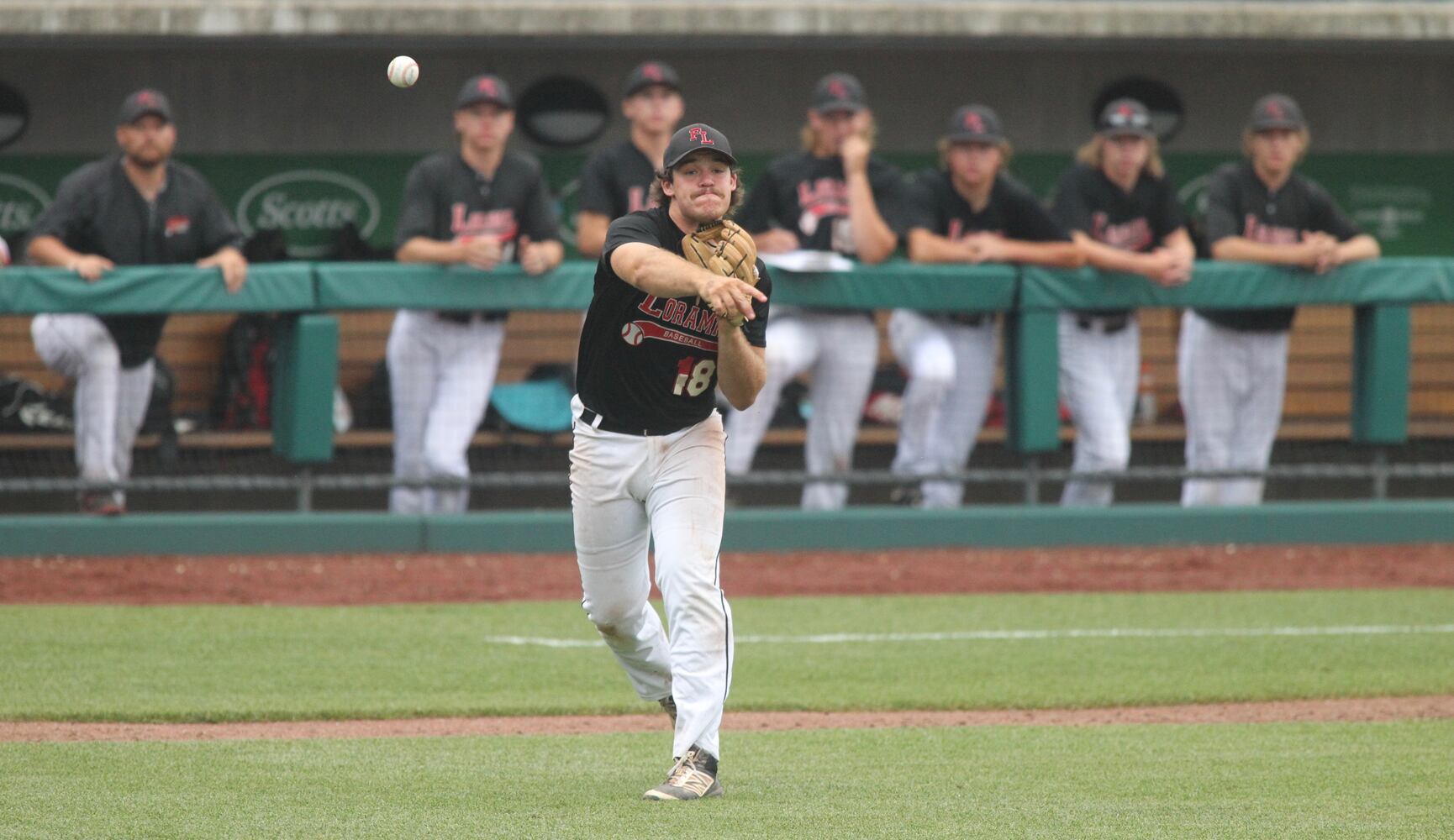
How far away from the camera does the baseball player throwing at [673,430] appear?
467 cm

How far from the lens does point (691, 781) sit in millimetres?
4574

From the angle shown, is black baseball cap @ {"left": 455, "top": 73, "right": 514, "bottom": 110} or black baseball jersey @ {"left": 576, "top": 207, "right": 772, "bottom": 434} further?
black baseball cap @ {"left": 455, "top": 73, "right": 514, "bottom": 110}

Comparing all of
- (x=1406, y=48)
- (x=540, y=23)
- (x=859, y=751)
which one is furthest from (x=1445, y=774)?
(x=1406, y=48)

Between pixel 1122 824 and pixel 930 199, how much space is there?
18.1ft

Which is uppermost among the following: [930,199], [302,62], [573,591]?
[302,62]

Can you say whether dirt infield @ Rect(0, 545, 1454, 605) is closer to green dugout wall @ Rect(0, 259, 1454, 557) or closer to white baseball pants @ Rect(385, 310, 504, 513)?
green dugout wall @ Rect(0, 259, 1454, 557)

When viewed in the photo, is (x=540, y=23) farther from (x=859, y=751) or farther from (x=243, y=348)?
(x=859, y=751)

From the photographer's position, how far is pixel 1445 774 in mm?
4941

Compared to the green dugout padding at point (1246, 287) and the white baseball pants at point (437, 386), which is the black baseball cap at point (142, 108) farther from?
the green dugout padding at point (1246, 287)

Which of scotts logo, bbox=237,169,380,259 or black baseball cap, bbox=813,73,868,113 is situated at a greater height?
black baseball cap, bbox=813,73,868,113

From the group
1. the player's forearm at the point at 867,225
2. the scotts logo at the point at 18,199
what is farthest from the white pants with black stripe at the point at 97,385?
the scotts logo at the point at 18,199

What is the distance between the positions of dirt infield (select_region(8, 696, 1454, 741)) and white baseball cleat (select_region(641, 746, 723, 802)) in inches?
45.0

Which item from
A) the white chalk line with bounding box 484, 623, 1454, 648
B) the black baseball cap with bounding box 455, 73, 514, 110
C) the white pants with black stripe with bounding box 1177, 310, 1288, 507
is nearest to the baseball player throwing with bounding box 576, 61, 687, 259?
the black baseball cap with bounding box 455, 73, 514, 110

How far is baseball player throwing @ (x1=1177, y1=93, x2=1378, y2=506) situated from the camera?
9586 millimetres
